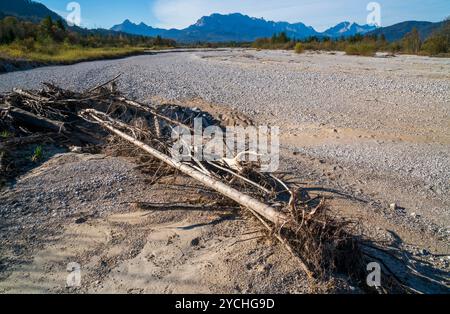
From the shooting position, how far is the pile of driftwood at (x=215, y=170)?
309 centimetres

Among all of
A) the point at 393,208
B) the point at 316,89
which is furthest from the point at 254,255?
the point at 316,89

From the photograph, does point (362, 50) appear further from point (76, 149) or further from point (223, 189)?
point (223, 189)

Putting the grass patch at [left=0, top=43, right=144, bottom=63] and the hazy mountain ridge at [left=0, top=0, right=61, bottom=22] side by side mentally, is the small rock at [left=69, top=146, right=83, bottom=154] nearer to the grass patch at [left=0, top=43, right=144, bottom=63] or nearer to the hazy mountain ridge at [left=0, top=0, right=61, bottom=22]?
the grass patch at [left=0, top=43, right=144, bottom=63]

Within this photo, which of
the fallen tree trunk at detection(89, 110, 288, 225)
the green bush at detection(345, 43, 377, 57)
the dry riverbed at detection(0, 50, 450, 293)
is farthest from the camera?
the green bush at detection(345, 43, 377, 57)

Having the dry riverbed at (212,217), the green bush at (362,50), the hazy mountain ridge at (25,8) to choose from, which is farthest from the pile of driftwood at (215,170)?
the hazy mountain ridge at (25,8)

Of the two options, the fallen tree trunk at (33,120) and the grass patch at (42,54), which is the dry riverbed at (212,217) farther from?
the grass patch at (42,54)

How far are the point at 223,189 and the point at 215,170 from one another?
0.79 meters

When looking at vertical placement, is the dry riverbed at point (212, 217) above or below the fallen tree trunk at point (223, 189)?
below

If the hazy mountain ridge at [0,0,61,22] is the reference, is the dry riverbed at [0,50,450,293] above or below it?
below

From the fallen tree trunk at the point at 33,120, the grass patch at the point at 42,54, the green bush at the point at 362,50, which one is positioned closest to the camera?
the fallen tree trunk at the point at 33,120

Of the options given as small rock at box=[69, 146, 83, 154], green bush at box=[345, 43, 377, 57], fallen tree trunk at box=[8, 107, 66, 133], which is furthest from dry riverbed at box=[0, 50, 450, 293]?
green bush at box=[345, 43, 377, 57]

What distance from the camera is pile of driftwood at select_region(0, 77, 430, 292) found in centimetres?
309
